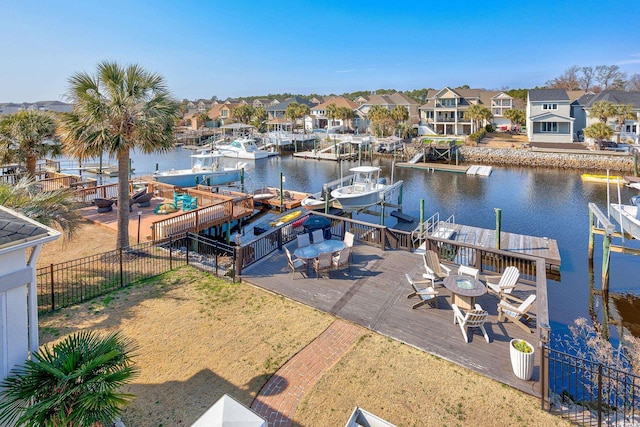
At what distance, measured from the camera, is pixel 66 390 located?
4.40 m

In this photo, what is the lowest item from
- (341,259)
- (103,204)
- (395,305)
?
(395,305)

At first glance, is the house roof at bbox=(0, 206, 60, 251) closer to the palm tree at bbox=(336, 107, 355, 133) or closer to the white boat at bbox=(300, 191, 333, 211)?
the white boat at bbox=(300, 191, 333, 211)

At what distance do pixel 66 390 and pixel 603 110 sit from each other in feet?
199

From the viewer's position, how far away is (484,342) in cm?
810

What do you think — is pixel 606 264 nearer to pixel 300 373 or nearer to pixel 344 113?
pixel 300 373

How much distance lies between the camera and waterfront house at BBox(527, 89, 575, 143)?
2124 inches

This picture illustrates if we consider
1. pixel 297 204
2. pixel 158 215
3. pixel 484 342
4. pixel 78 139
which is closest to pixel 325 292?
pixel 484 342

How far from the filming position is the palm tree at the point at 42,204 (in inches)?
339

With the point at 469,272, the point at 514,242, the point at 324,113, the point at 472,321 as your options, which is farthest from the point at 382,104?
the point at 472,321

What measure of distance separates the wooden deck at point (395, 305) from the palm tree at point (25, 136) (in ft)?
54.1

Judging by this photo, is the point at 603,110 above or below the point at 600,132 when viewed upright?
above

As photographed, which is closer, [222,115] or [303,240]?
[303,240]

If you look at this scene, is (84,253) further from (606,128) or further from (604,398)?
(606,128)

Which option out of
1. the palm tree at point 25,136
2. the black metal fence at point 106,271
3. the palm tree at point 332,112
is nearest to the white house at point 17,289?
the black metal fence at point 106,271
